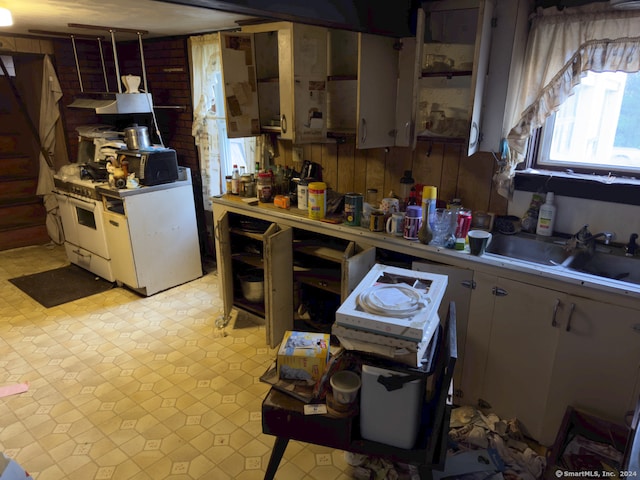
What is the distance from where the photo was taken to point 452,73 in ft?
6.95

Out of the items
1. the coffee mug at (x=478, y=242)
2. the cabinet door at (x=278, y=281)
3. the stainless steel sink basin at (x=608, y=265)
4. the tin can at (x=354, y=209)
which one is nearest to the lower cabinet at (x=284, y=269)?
the cabinet door at (x=278, y=281)

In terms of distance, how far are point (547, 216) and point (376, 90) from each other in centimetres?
109

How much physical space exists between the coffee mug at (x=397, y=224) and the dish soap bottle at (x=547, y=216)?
2.24ft

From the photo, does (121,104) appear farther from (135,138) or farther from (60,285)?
(60,285)

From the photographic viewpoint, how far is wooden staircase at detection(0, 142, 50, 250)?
456 centimetres

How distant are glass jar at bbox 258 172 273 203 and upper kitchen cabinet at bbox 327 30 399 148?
55 centimetres

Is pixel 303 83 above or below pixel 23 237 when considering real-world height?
above

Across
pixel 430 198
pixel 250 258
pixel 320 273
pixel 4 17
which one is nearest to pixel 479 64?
pixel 430 198

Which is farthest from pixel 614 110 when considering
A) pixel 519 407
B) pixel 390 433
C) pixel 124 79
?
pixel 124 79

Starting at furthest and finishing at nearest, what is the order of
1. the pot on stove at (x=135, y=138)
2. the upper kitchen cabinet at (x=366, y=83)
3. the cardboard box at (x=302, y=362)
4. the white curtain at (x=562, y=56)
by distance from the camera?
the pot on stove at (x=135, y=138), the upper kitchen cabinet at (x=366, y=83), the white curtain at (x=562, y=56), the cardboard box at (x=302, y=362)

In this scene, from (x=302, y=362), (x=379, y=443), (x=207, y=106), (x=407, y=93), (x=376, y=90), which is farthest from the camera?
(x=207, y=106)

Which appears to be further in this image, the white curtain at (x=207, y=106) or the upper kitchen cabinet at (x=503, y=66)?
the white curtain at (x=207, y=106)

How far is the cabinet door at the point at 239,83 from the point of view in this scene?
2.70m

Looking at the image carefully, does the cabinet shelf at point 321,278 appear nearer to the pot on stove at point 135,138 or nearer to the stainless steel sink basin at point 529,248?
the stainless steel sink basin at point 529,248
